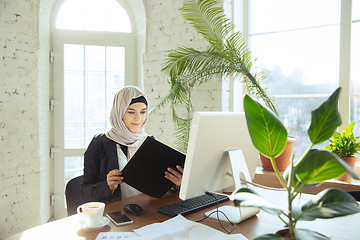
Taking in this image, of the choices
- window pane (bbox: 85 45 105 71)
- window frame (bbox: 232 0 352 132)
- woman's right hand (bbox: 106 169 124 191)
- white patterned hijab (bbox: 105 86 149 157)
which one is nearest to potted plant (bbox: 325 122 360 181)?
window frame (bbox: 232 0 352 132)

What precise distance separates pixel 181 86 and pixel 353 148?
4.91ft

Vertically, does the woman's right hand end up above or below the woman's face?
below

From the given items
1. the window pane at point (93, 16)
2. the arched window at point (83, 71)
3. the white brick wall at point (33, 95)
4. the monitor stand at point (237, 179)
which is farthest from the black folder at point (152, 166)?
the window pane at point (93, 16)

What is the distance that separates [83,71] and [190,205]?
262cm

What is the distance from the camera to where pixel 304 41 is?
9.23ft

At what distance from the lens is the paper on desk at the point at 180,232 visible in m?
0.99

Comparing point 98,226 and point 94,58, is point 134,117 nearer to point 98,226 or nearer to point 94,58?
point 98,226

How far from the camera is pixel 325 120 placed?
0.58m

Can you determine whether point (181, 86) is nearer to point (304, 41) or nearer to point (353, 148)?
point (304, 41)

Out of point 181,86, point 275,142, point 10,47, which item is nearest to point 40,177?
Result: point 10,47

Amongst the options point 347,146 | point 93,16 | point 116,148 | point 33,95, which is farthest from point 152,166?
point 93,16

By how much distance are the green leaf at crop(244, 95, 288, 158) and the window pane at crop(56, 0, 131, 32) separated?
10.7 ft

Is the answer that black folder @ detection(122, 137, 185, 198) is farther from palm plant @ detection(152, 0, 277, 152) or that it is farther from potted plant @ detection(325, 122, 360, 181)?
potted plant @ detection(325, 122, 360, 181)

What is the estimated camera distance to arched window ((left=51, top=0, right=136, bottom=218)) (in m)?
3.32
